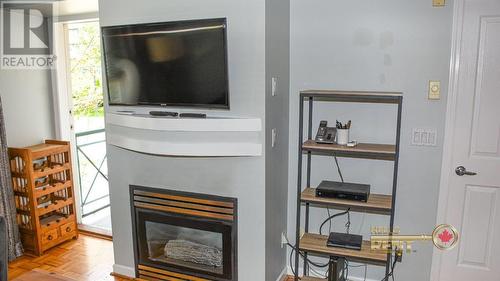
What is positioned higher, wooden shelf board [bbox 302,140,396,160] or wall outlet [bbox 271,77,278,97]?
wall outlet [bbox 271,77,278,97]

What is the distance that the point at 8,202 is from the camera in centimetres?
323

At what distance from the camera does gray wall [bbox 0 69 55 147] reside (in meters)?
3.43

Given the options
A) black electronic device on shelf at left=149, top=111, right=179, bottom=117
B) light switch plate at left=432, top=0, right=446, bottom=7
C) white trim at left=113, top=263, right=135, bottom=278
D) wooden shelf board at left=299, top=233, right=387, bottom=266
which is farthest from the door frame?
light switch plate at left=432, top=0, right=446, bottom=7

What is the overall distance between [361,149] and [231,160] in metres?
0.84

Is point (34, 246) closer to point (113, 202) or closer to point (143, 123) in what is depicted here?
point (113, 202)

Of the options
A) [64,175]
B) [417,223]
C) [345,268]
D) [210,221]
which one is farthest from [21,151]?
[417,223]

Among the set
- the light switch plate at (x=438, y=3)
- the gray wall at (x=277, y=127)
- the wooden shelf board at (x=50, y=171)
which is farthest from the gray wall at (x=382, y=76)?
the wooden shelf board at (x=50, y=171)

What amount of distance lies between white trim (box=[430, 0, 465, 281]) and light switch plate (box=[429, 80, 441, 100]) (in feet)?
0.21

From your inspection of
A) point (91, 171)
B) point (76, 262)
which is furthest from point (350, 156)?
point (91, 171)

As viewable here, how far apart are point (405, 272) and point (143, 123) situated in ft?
6.88

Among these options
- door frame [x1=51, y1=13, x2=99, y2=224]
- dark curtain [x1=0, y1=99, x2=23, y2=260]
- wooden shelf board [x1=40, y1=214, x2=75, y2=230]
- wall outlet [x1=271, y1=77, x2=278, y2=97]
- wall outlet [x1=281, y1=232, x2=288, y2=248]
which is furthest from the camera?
door frame [x1=51, y1=13, x2=99, y2=224]

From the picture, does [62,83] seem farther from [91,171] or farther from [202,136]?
[202,136]

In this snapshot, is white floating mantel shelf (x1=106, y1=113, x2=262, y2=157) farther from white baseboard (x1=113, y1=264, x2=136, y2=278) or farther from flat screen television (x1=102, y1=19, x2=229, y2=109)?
white baseboard (x1=113, y1=264, x2=136, y2=278)

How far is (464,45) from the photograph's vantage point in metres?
2.39
